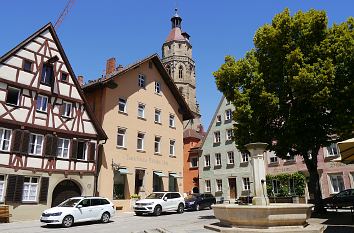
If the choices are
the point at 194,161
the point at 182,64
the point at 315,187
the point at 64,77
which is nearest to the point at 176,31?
the point at 182,64

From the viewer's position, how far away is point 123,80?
32.5 meters

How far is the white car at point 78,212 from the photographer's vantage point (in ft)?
60.2

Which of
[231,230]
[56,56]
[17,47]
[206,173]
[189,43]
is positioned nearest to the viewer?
[231,230]

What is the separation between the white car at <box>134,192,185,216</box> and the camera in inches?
963

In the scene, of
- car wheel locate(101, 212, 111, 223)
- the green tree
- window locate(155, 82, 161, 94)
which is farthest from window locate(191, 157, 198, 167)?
car wheel locate(101, 212, 111, 223)

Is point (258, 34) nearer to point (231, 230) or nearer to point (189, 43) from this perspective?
point (231, 230)

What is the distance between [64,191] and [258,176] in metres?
16.3

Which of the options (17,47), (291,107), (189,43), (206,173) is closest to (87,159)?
(17,47)

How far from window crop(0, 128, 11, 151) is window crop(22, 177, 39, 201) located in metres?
2.49

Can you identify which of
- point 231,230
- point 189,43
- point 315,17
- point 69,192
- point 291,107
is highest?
point 189,43

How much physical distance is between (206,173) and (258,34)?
2823cm

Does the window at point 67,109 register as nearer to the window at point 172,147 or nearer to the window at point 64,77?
the window at point 64,77

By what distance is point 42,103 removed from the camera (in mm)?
24953

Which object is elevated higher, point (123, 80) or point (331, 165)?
point (123, 80)
